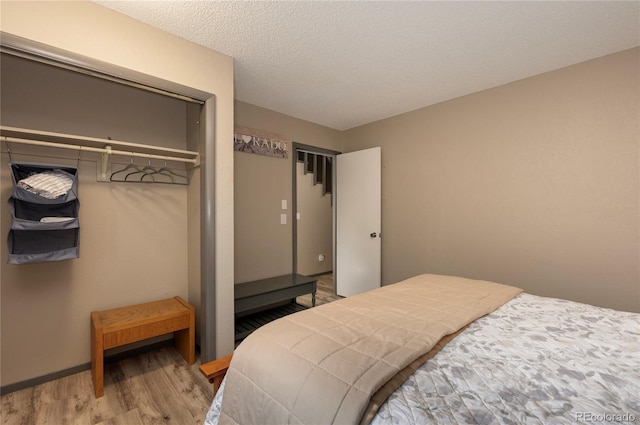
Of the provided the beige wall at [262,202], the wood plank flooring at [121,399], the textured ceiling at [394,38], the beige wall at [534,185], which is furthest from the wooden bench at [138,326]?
the beige wall at [534,185]

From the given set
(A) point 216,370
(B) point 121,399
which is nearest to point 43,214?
(B) point 121,399

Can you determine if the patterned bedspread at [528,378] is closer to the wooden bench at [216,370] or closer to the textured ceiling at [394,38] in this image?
the wooden bench at [216,370]

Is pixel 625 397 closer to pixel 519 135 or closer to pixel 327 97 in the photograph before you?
pixel 519 135

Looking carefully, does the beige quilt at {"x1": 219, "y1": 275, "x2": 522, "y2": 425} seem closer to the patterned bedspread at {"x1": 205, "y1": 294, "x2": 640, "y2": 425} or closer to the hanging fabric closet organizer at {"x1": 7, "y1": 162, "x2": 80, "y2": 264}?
the patterned bedspread at {"x1": 205, "y1": 294, "x2": 640, "y2": 425}

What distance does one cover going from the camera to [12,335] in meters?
1.78

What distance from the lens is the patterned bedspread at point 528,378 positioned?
0.78 meters

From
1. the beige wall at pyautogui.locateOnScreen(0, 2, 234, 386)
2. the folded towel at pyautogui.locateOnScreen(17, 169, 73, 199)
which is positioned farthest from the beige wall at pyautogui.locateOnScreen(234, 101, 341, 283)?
the folded towel at pyautogui.locateOnScreen(17, 169, 73, 199)

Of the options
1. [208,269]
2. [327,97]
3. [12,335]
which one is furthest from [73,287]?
[327,97]

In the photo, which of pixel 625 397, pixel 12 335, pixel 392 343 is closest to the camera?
pixel 625 397

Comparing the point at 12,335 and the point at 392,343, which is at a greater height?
the point at 392,343

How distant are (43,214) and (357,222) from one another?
313 centimetres

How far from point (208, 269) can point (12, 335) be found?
4.23ft

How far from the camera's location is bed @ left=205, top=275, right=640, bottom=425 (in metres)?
0.80

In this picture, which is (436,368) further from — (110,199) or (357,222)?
(357,222)
